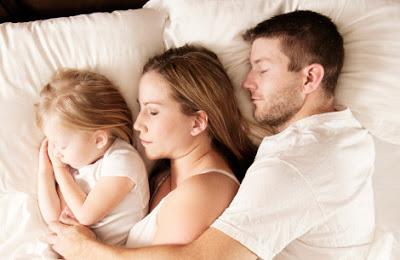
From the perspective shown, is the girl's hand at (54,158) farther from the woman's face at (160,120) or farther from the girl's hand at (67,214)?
the woman's face at (160,120)

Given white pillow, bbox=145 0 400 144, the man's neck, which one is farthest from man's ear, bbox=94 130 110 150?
the man's neck

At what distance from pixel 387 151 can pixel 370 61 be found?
27 centimetres

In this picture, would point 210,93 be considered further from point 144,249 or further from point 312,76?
point 144,249

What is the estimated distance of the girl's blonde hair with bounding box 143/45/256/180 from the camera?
1.35 meters

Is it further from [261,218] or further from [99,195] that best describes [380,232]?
[99,195]

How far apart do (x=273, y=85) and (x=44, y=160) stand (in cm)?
67

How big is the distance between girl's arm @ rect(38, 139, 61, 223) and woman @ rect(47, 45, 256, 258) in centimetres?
10

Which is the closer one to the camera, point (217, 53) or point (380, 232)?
point (380, 232)

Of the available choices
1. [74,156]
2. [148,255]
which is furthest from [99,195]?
[148,255]

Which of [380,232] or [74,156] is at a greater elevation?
[74,156]

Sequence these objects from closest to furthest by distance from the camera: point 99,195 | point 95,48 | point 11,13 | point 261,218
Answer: point 261,218 < point 99,195 < point 95,48 < point 11,13

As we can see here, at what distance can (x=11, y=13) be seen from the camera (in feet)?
5.08

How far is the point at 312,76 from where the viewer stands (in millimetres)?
1346

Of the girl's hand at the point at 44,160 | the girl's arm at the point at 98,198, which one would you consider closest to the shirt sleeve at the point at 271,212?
the girl's arm at the point at 98,198
